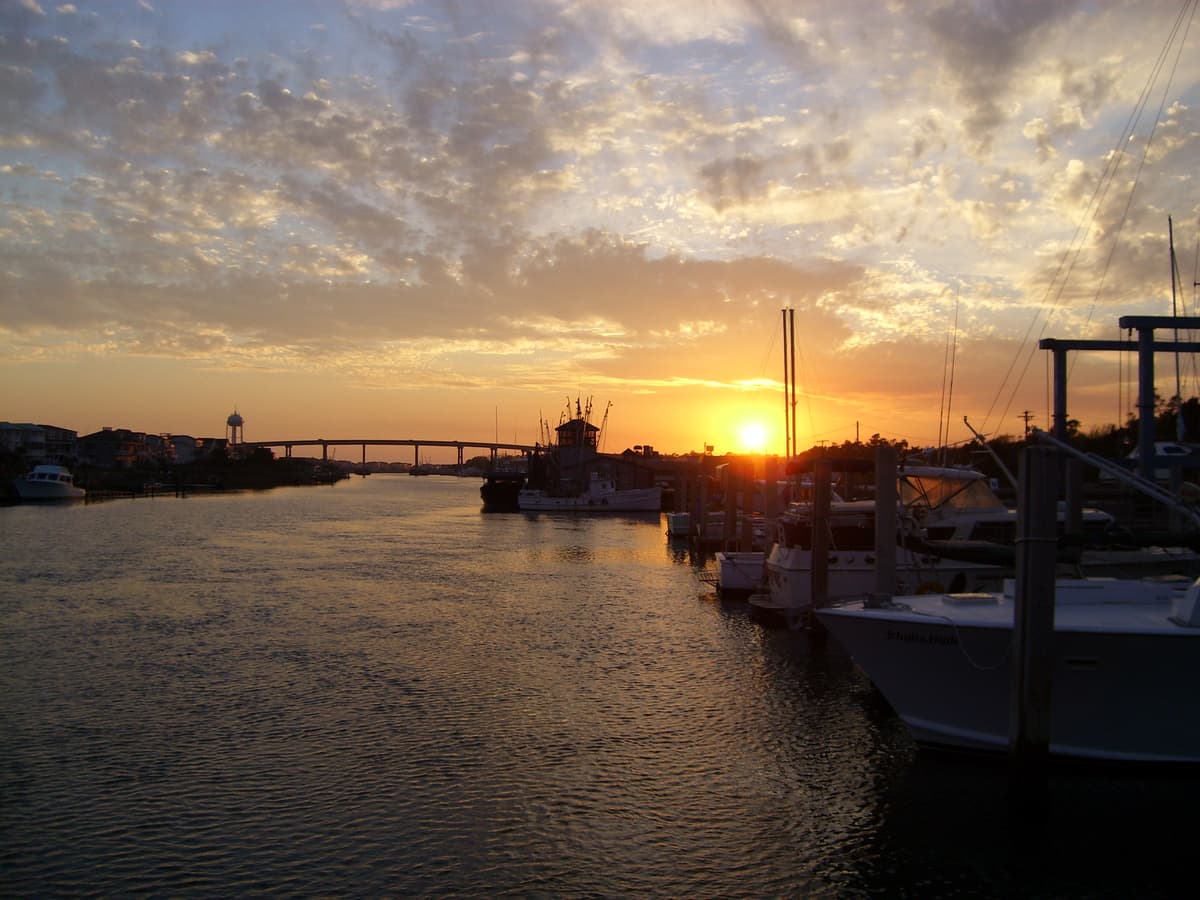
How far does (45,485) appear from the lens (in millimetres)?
102562

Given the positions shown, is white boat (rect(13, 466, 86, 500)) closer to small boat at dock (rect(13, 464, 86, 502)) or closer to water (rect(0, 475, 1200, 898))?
small boat at dock (rect(13, 464, 86, 502))

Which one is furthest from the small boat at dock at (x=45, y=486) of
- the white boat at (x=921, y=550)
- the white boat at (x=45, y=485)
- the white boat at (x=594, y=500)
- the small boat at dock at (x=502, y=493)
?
the white boat at (x=921, y=550)

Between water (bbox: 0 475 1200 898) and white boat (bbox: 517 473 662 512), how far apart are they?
3194 inches

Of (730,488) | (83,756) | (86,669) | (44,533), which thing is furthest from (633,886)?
(44,533)

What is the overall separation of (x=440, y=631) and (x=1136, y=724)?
18.2 metres

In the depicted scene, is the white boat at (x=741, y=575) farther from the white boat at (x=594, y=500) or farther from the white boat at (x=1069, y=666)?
the white boat at (x=594, y=500)

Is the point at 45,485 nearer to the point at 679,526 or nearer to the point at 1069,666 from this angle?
the point at 679,526

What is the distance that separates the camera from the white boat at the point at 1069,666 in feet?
42.9

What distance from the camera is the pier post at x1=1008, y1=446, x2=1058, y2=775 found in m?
12.2

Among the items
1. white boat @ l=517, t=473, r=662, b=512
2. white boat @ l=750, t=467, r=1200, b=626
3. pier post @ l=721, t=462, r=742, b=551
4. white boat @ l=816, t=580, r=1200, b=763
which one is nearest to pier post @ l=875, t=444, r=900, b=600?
white boat @ l=750, t=467, r=1200, b=626

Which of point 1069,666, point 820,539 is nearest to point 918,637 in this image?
point 1069,666

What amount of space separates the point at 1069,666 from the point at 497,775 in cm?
847

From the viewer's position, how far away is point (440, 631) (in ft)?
88.1

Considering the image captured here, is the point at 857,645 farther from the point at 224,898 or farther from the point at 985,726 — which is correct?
the point at 224,898
